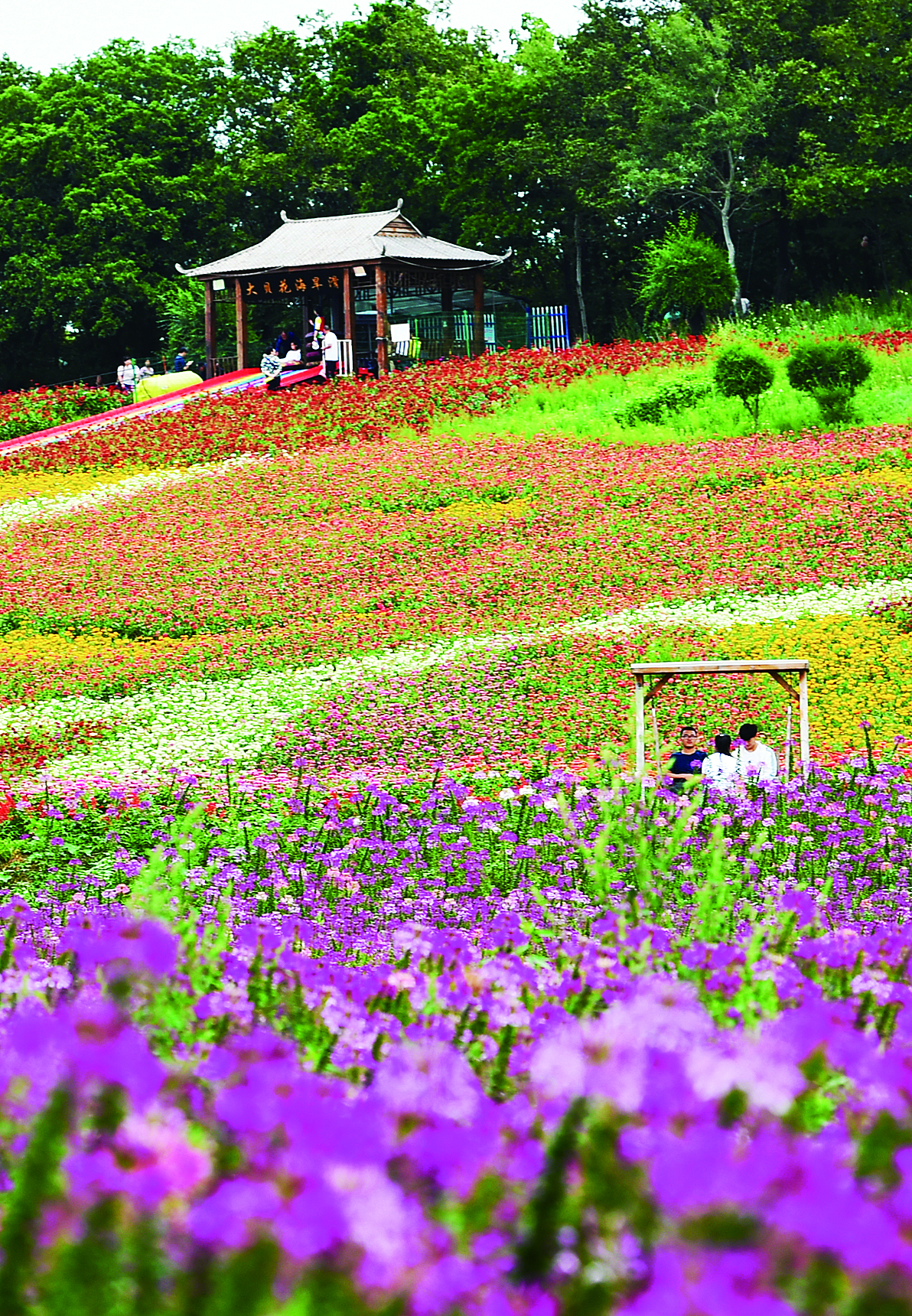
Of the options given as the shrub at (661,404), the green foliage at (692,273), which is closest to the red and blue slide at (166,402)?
the green foliage at (692,273)

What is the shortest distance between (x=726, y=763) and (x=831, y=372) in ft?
51.9

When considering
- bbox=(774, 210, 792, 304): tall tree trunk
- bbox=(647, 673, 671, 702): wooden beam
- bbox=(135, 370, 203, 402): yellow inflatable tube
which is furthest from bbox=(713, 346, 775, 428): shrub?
bbox=(774, 210, 792, 304): tall tree trunk

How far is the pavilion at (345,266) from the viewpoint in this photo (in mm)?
36188

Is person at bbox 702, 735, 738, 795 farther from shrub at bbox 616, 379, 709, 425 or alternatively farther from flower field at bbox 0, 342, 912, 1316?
shrub at bbox 616, 379, 709, 425

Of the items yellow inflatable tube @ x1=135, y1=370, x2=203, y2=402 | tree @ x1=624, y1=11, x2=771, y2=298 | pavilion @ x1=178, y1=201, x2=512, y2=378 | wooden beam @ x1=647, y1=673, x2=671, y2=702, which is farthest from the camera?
tree @ x1=624, y1=11, x2=771, y2=298

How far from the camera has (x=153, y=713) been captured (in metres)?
11.7

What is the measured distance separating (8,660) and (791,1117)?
1284 cm

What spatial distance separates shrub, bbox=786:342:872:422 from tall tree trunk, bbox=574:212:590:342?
65.8 feet

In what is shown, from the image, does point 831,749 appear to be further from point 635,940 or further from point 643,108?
point 643,108

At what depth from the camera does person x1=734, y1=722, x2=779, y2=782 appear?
9.27 meters

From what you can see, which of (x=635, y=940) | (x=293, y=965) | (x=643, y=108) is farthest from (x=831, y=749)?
(x=643, y=108)

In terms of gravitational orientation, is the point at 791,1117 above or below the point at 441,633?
above

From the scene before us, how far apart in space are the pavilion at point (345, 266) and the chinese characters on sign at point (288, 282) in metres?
0.02

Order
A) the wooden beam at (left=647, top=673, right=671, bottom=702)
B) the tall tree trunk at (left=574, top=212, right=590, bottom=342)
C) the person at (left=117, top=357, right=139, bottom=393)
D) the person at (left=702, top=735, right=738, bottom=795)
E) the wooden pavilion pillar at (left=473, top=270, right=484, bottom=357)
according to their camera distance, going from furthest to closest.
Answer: the tall tree trunk at (left=574, top=212, right=590, bottom=342)
the person at (left=117, top=357, right=139, bottom=393)
the wooden pavilion pillar at (left=473, top=270, right=484, bottom=357)
the wooden beam at (left=647, top=673, right=671, bottom=702)
the person at (left=702, top=735, right=738, bottom=795)
